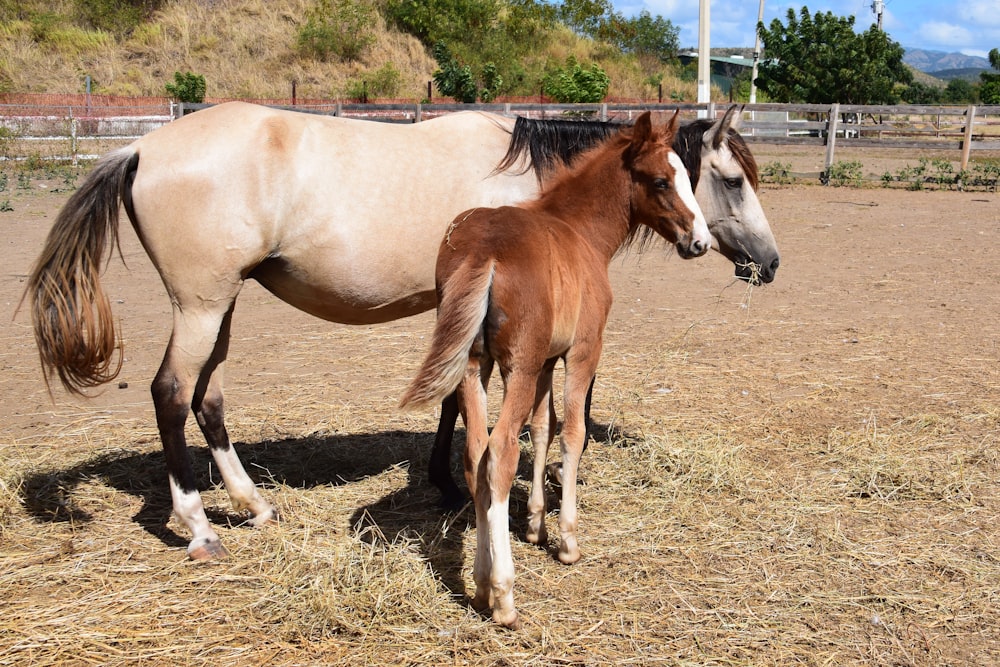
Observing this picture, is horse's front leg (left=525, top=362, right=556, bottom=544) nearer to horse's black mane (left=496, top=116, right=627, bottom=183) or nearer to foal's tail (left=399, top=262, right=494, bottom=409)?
foal's tail (left=399, top=262, right=494, bottom=409)

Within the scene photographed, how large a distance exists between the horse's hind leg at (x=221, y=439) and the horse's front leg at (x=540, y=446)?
4.20ft

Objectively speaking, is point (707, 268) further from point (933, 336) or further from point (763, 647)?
point (763, 647)

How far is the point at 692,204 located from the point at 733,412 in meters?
1.94

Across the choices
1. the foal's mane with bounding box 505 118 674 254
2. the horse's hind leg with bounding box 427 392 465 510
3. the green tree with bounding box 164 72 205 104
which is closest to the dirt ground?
the horse's hind leg with bounding box 427 392 465 510

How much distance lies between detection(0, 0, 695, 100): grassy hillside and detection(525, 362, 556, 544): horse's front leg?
28.2 meters

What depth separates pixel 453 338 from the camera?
2.83 m

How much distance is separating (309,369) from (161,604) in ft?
10.2

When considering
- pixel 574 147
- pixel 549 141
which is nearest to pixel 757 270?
pixel 574 147

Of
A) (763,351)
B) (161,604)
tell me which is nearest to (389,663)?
(161,604)

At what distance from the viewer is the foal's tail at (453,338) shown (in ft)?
9.21

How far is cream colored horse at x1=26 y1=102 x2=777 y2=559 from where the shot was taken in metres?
3.56

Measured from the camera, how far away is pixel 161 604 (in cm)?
314

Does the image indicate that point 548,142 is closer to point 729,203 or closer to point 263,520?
point 729,203

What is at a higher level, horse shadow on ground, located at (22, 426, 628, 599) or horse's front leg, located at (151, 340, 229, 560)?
horse's front leg, located at (151, 340, 229, 560)
